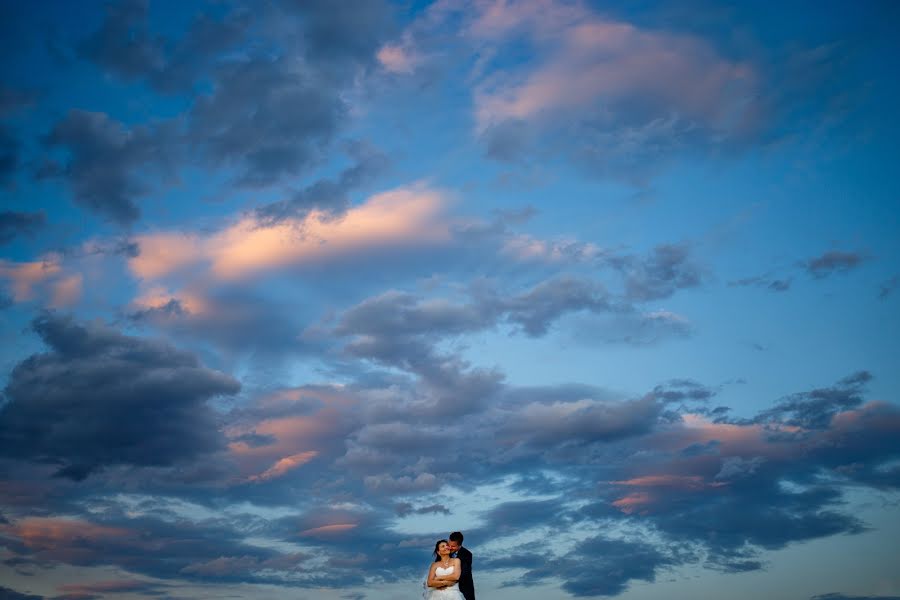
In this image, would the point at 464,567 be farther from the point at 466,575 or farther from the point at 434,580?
the point at 434,580

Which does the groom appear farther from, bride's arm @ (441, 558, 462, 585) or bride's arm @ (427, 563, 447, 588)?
bride's arm @ (427, 563, 447, 588)

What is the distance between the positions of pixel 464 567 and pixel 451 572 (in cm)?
78

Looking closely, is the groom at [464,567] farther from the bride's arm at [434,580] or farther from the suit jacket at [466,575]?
the bride's arm at [434,580]

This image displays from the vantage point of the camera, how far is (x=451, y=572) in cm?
2719

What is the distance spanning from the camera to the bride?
27.2m

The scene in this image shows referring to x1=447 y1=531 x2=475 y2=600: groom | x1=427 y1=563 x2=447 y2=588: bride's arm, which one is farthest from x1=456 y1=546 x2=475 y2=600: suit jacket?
x1=427 y1=563 x2=447 y2=588: bride's arm

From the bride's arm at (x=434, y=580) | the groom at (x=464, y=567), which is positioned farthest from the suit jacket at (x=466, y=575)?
the bride's arm at (x=434, y=580)

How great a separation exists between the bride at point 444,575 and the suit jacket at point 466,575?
318mm

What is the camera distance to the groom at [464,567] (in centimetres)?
2725

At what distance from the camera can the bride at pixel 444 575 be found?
89.2 ft

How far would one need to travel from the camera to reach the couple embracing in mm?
27156

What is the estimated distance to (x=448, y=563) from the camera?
27.3 meters

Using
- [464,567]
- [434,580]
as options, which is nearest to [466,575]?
[464,567]

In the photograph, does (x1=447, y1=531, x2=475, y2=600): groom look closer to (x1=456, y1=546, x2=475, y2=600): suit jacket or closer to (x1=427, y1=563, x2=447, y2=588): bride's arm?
(x1=456, y1=546, x2=475, y2=600): suit jacket
